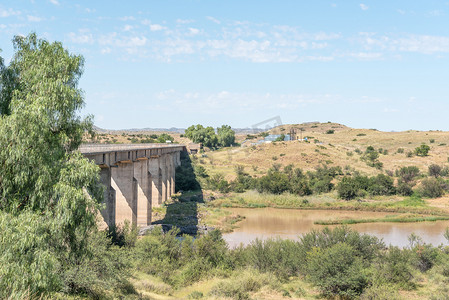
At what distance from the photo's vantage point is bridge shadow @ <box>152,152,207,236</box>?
34.3 metres

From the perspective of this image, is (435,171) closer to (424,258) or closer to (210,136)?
(424,258)

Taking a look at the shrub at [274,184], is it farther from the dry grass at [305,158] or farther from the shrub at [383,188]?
the shrub at [383,188]

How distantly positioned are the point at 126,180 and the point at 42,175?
20.1 metres

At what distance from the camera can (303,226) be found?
3734 centimetres

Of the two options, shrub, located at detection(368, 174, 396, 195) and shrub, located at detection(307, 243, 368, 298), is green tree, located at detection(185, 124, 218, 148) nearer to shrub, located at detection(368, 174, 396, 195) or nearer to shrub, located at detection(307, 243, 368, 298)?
shrub, located at detection(368, 174, 396, 195)

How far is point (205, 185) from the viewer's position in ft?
202

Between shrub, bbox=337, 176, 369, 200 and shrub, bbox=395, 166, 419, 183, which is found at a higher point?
shrub, bbox=395, 166, 419, 183

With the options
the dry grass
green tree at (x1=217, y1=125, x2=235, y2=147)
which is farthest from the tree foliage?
the dry grass

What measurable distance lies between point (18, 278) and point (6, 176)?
3223mm

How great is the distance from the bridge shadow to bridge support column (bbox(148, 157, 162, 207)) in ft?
3.86

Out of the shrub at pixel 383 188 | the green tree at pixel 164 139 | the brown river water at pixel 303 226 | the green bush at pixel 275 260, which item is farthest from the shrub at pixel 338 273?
the green tree at pixel 164 139

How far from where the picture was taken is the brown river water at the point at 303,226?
32031 mm

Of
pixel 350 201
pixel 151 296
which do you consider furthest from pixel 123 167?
pixel 350 201

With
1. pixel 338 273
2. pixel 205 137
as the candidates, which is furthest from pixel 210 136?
pixel 338 273
